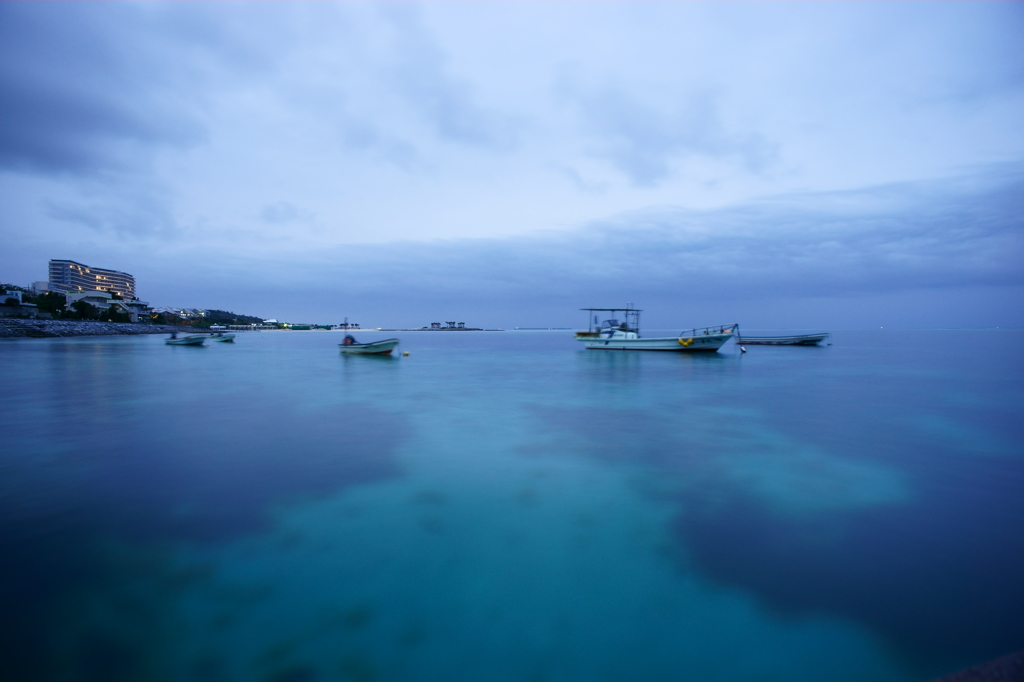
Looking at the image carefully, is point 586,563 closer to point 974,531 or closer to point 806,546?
point 806,546

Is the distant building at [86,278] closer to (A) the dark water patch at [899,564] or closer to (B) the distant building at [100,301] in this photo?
(B) the distant building at [100,301]

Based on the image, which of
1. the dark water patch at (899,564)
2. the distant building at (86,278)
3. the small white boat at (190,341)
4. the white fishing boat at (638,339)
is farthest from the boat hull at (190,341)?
the distant building at (86,278)

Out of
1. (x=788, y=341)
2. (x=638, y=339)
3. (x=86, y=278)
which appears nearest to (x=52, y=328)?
(x=638, y=339)

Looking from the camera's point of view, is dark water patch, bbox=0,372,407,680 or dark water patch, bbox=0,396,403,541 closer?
dark water patch, bbox=0,372,407,680

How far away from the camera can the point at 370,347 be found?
1553 inches

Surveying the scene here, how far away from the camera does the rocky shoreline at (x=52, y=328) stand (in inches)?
2484

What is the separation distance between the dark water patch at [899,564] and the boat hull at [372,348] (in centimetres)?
3441

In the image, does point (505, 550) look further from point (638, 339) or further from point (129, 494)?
point (638, 339)

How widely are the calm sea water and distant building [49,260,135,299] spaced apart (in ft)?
547

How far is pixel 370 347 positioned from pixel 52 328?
64289 mm

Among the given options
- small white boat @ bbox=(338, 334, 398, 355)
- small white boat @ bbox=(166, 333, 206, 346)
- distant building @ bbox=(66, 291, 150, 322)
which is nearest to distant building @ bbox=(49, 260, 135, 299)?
distant building @ bbox=(66, 291, 150, 322)

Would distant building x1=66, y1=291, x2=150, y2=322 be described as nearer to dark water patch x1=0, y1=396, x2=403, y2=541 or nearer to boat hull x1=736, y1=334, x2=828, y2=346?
dark water patch x1=0, y1=396, x2=403, y2=541

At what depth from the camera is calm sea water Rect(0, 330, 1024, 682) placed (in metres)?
4.07

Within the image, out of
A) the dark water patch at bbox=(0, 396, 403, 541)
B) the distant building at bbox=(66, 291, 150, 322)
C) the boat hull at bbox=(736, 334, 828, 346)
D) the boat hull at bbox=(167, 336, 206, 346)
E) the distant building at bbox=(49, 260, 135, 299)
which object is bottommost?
the dark water patch at bbox=(0, 396, 403, 541)
